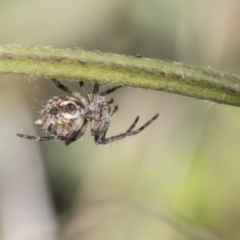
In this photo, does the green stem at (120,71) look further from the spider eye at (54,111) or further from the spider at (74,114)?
the spider eye at (54,111)

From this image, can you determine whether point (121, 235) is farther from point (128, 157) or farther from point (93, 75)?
point (93, 75)

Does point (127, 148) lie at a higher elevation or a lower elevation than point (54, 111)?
lower

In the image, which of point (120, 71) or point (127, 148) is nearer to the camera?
point (120, 71)

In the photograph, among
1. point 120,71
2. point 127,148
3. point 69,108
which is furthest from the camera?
point 127,148

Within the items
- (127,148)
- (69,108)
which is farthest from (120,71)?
(127,148)

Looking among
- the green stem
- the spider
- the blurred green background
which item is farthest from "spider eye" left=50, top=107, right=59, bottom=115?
the blurred green background

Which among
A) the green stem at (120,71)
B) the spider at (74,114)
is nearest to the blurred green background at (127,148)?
the spider at (74,114)

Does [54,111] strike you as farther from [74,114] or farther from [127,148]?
[127,148]
